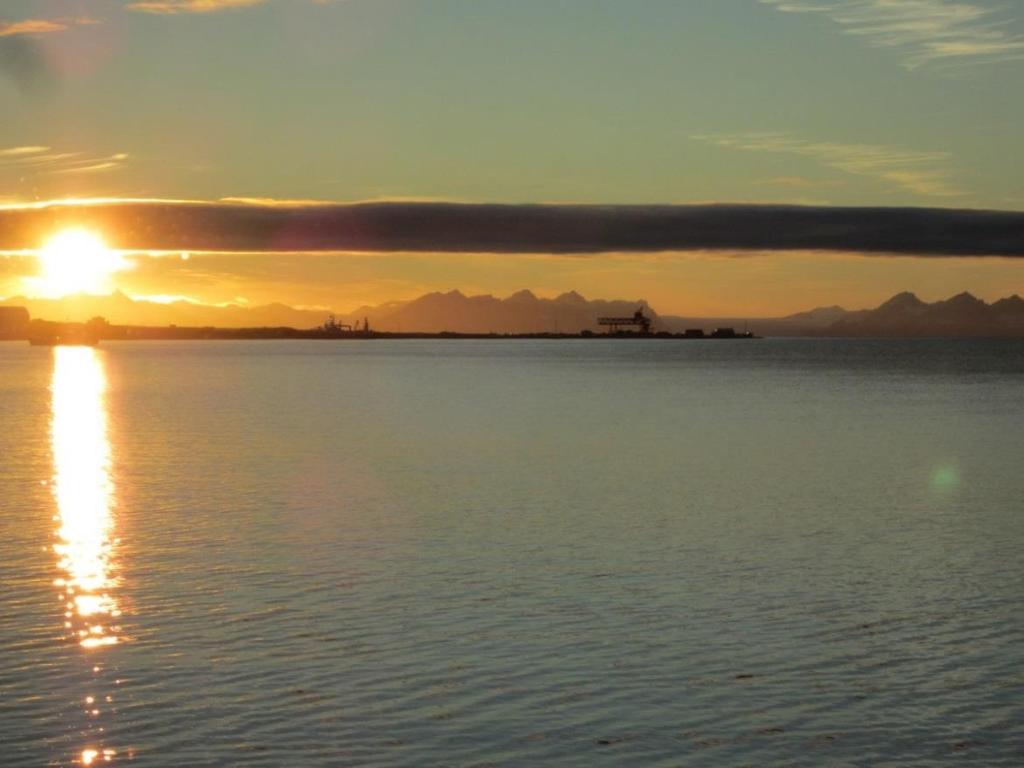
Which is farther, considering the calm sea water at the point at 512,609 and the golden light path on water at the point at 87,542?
the golden light path on water at the point at 87,542

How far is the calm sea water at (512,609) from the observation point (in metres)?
Answer: 19.6

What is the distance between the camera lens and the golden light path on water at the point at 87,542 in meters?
25.8

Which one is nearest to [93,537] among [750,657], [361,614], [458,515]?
[458,515]

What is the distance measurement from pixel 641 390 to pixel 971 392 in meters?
35.9

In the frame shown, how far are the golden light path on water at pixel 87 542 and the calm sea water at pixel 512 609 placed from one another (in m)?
0.18

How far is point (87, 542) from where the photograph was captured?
38125 millimetres

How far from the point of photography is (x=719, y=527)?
4138cm

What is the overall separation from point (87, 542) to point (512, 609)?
15.9 m

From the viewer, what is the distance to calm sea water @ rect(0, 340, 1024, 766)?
19625 mm

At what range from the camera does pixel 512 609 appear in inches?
1109

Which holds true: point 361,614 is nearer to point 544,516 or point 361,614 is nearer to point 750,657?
point 750,657

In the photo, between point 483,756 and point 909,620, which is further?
point 909,620

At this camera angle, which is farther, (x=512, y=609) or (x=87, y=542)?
(x=87, y=542)

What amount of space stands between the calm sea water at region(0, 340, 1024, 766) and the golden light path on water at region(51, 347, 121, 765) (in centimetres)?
18
